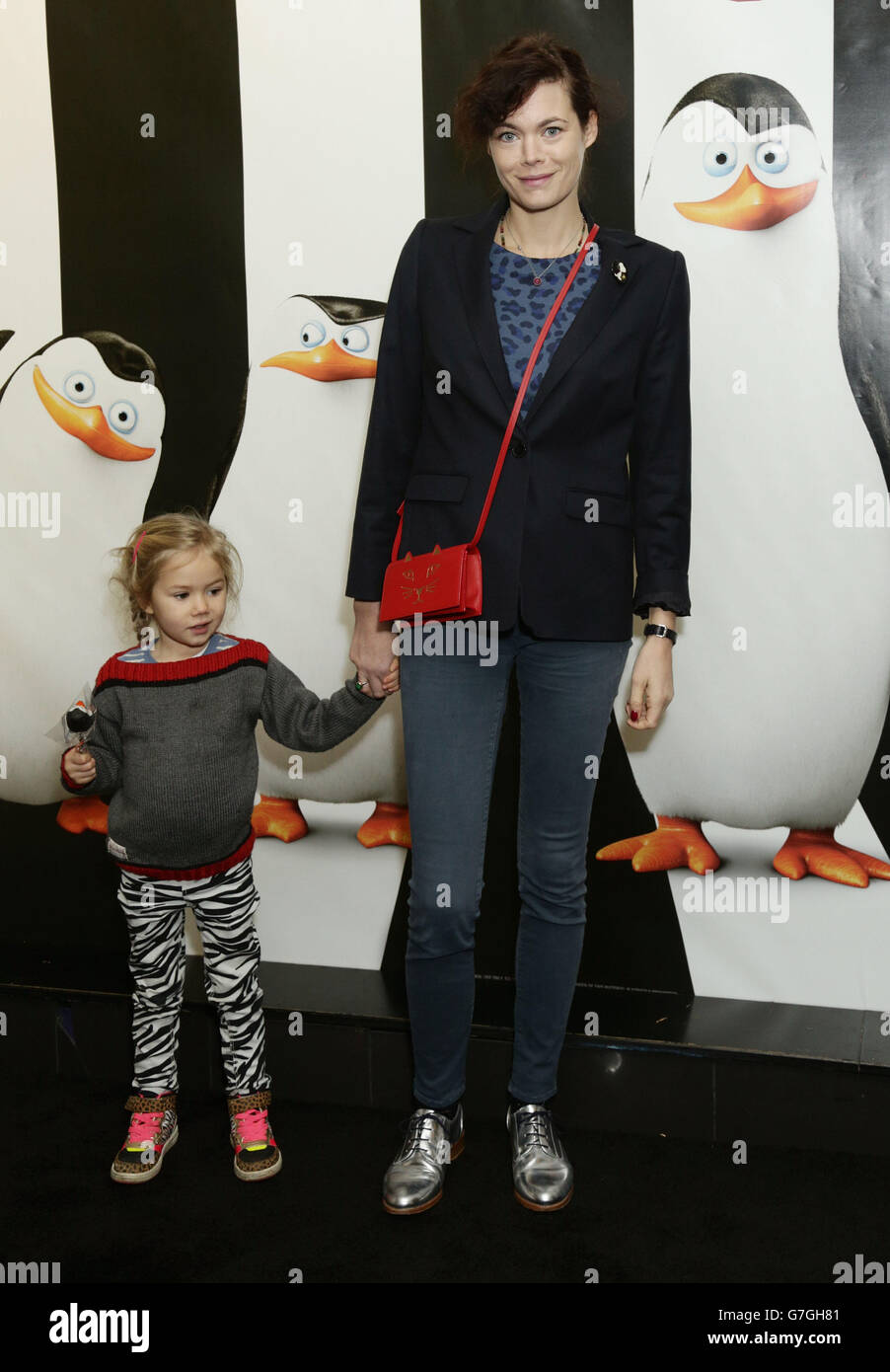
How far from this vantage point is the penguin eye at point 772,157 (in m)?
1.97

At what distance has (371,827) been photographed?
7.62 feet

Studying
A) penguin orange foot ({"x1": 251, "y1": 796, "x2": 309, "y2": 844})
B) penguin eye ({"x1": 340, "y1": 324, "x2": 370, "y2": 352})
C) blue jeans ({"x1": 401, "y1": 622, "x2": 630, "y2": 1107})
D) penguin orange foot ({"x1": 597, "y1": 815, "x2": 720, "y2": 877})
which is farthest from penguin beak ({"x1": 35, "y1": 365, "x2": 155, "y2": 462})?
penguin orange foot ({"x1": 597, "y1": 815, "x2": 720, "y2": 877})

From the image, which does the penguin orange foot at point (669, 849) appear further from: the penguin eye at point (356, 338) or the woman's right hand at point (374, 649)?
the penguin eye at point (356, 338)

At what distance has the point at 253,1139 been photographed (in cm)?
186

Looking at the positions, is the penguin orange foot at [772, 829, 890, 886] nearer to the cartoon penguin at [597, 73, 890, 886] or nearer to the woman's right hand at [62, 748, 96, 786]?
the cartoon penguin at [597, 73, 890, 886]

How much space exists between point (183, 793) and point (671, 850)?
3.02ft

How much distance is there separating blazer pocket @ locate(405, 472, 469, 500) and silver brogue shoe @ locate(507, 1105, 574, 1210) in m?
0.94

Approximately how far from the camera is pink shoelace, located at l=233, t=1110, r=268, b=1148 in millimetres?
1856

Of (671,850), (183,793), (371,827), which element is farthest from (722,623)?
(183,793)

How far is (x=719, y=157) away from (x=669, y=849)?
1.23 meters

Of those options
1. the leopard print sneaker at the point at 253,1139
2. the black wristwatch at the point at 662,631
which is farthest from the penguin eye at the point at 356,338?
the leopard print sneaker at the point at 253,1139

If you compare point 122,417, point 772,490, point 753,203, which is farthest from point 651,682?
point 122,417

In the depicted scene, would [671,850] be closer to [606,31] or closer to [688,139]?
[688,139]

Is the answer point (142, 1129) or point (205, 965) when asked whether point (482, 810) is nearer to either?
point (205, 965)
